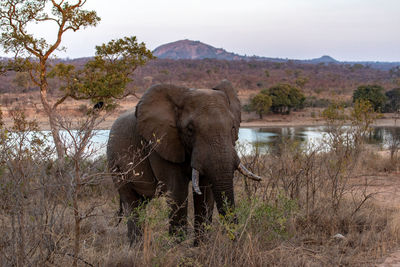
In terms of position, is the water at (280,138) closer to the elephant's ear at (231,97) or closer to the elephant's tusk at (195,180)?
the elephant's ear at (231,97)

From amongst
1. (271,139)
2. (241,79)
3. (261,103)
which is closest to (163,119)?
(271,139)

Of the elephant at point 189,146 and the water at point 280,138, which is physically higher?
the elephant at point 189,146

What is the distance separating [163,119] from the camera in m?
5.16

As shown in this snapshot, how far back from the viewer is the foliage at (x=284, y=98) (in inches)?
1571

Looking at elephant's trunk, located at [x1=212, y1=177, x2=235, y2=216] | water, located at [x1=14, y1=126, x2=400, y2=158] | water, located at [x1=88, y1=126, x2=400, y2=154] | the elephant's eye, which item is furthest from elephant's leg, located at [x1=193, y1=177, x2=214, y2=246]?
water, located at [x1=88, y1=126, x2=400, y2=154]

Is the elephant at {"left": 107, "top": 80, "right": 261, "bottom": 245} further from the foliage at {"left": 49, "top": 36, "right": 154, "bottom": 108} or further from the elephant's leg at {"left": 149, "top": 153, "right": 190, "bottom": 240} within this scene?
the foliage at {"left": 49, "top": 36, "right": 154, "bottom": 108}

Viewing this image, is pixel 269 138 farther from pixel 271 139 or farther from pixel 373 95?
pixel 373 95

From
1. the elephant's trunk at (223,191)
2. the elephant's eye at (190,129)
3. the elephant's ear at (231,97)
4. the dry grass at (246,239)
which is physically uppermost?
the elephant's ear at (231,97)

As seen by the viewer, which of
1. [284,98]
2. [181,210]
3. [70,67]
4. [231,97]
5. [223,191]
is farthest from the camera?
[284,98]

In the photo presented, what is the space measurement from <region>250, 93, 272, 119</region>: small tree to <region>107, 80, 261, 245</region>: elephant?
33839 millimetres

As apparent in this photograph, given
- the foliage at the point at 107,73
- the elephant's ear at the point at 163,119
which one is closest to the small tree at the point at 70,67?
the foliage at the point at 107,73

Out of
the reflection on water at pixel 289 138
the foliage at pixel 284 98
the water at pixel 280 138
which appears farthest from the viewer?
the foliage at pixel 284 98

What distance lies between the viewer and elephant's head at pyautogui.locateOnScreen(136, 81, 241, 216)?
4574 millimetres

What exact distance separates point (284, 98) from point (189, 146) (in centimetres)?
3599
